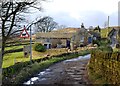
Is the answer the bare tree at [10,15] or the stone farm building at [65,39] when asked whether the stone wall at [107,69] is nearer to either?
the bare tree at [10,15]

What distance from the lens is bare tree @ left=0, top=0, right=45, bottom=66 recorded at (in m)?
17.4

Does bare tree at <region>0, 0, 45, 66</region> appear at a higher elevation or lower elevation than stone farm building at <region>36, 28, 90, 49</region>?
higher

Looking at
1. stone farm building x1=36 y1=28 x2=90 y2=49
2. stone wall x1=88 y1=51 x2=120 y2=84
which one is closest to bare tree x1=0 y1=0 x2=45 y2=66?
stone wall x1=88 y1=51 x2=120 y2=84

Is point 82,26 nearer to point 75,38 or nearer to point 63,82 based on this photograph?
A: point 75,38

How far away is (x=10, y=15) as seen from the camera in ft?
59.5

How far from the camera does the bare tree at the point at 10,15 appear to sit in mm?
17391

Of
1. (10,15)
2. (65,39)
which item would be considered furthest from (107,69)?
(65,39)

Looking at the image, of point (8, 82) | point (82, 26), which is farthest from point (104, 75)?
point (82, 26)

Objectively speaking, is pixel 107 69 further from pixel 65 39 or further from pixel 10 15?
pixel 65 39

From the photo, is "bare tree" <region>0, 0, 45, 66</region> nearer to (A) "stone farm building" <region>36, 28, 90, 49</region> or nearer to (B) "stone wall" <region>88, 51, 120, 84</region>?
(B) "stone wall" <region>88, 51, 120, 84</region>

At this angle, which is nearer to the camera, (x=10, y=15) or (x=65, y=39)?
(x=10, y=15)

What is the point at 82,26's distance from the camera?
7312 centimetres

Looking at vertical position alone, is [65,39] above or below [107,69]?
below

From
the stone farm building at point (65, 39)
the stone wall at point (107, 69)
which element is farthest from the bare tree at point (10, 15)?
the stone farm building at point (65, 39)
